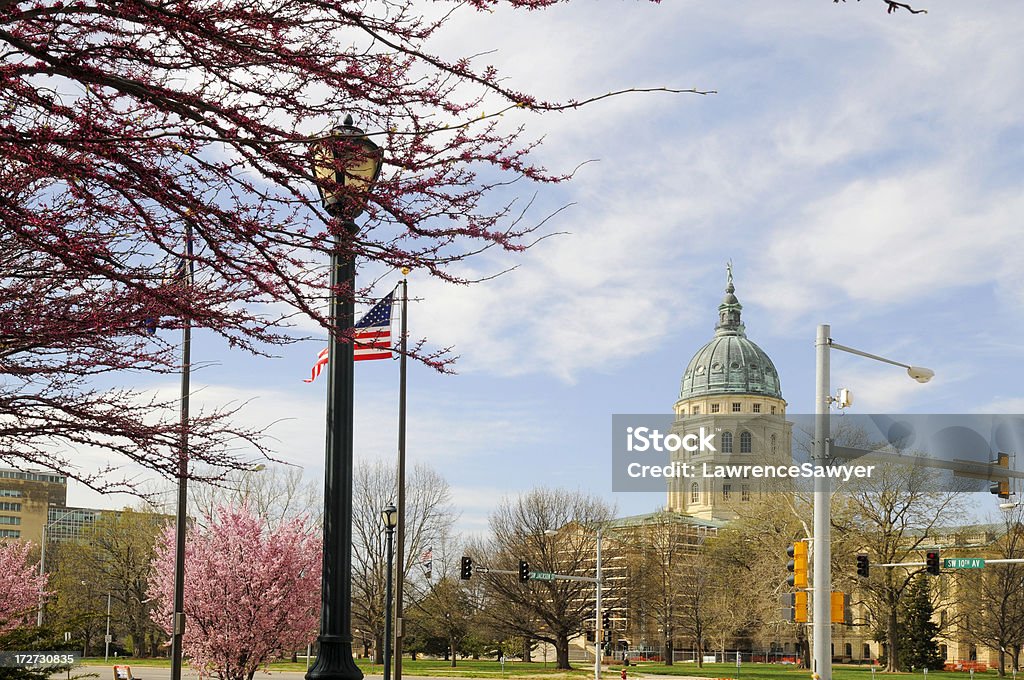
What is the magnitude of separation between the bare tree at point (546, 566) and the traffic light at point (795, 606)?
4042cm

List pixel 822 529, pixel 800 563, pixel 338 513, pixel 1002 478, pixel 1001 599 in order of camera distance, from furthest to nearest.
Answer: pixel 1001 599, pixel 1002 478, pixel 800 563, pixel 822 529, pixel 338 513

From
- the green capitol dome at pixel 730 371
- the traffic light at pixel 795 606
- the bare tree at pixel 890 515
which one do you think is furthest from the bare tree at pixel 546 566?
the green capitol dome at pixel 730 371

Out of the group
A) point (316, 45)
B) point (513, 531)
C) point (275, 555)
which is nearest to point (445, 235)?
point (316, 45)

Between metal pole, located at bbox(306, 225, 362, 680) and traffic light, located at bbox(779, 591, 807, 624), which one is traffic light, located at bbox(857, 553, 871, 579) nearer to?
traffic light, located at bbox(779, 591, 807, 624)

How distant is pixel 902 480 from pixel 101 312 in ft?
184

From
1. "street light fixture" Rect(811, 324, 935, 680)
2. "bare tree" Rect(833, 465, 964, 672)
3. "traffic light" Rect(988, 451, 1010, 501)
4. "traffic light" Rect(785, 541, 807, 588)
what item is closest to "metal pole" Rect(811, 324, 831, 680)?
"street light fixture" Rect(811, 324, 935, 680)

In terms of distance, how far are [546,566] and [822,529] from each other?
4630cm

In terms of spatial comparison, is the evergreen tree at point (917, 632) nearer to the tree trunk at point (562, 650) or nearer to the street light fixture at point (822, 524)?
→ the tree trunk at point (562, 650)

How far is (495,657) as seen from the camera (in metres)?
84.4

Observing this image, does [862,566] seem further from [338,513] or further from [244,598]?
[338,513]

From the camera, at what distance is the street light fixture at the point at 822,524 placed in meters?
16.1

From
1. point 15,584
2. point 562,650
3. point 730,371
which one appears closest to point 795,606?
point 15,584

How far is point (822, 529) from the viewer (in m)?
16.2

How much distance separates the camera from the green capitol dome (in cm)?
17712
